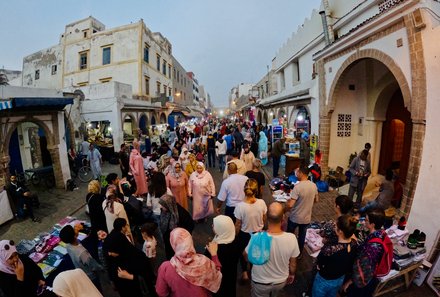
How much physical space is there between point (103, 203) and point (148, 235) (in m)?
1.21

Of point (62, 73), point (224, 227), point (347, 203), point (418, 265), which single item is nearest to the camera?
point (224, 227)

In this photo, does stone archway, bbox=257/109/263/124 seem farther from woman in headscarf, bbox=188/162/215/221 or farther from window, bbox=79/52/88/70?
woman in headscarf, bbox=188/162/215/221

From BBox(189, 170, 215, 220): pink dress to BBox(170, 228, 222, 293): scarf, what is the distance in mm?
3112

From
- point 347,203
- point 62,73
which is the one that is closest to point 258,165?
point 347,203

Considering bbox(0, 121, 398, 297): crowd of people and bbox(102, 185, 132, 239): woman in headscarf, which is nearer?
bbox(0, 121, 398, 297): crowd of people

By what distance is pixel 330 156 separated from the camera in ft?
30.2

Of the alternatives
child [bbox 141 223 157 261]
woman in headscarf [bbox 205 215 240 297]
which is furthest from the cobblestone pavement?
child [bbox 141 223 157 261]

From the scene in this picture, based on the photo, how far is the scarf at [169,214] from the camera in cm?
382

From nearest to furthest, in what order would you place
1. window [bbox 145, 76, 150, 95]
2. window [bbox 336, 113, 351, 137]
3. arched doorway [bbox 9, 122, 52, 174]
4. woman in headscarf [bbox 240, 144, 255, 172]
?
woman in headscarf [bbox 240, 144, 255, 172]
window [bbox 336, 113, 351, 137]
arched doorway [bbox 9, 122, 52, 174]
window [bbox 145, 76, 150, 95]

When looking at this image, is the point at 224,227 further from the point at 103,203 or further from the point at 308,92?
the point at 308,92

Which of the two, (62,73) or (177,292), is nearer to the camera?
(177,292)

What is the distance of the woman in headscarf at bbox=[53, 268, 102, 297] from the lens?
2.22 metres

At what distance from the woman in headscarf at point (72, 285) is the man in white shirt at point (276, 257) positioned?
1805mm

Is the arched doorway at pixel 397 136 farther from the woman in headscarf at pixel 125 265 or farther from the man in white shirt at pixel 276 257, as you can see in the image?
the woman in headscarf at pixel 125 265
